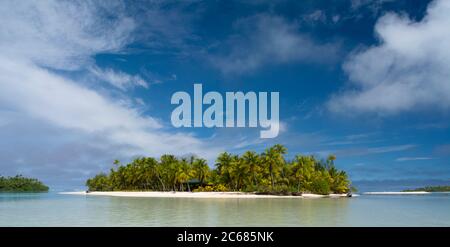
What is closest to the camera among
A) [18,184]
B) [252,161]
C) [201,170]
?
[252,161]

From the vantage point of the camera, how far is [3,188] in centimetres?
12738

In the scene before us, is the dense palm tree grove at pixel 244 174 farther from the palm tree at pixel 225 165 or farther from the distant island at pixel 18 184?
the distant island at pixel 18 184

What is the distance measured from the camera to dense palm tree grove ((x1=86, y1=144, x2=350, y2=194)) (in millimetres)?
65250

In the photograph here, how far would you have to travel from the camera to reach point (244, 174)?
66.9 metres

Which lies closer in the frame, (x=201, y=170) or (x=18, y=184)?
(x=201, y=170)

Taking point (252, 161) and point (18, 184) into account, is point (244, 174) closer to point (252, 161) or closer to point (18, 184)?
point (252, 161)

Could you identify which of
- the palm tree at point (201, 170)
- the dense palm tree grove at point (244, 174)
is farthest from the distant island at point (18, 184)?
the palm tree at point (201, 170)

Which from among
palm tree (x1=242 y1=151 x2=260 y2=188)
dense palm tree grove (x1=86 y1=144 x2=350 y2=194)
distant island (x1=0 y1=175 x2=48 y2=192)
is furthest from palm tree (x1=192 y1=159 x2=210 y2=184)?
distant island (x1=0 y1=175 x2=48 y2=192)

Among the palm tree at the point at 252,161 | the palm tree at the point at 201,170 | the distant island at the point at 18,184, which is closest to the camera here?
the palm tree at the point at 252,161

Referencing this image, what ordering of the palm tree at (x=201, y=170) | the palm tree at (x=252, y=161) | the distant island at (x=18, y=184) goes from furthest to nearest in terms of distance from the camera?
the distant island at (x=18, y=184)
the palm tree at (x=201, y=170)
the palm tree at (x=252, y=161)

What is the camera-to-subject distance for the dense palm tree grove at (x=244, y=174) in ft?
214

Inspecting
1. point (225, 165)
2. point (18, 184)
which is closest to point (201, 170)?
point (225, 165)
